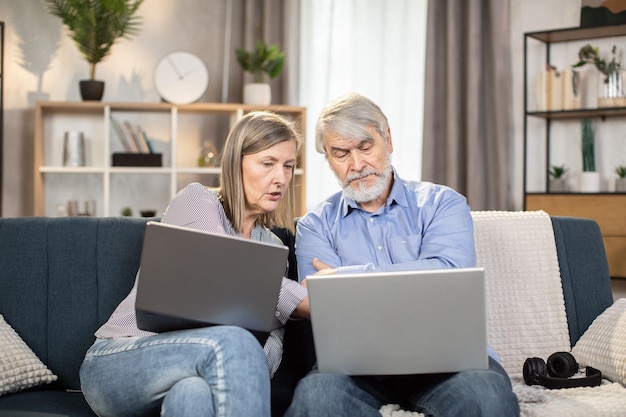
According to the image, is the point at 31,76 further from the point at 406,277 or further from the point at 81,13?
the point at 406,277

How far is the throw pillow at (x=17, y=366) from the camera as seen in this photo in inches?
A: 77.8

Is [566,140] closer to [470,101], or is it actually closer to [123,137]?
[470,101]

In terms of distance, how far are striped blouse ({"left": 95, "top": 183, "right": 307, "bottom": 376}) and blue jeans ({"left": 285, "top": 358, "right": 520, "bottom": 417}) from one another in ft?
0.77

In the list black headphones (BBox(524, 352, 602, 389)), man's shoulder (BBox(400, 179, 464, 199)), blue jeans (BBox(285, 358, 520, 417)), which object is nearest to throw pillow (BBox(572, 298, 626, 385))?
black headphones (BBox(524, 352, 602, 389))

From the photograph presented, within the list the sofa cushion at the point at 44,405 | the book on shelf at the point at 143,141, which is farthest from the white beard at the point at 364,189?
the book on shelf at the point at 143,141

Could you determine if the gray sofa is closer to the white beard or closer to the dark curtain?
the white beard

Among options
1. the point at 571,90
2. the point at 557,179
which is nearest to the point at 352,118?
the point at 571,90

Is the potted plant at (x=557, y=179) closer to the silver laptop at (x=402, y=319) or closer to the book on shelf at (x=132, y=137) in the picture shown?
the book on shelf at (x=132, y=137)

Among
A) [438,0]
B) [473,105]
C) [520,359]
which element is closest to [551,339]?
[520,359]

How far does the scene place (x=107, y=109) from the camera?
4402 millimetres

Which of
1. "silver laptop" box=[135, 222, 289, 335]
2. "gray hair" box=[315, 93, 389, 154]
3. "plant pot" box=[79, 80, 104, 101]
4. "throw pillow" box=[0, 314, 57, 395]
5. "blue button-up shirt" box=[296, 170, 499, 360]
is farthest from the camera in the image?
"plant pot" box=[79, 80, 104, 101]

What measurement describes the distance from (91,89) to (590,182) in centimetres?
267

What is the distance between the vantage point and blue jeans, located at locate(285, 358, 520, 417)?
1.69 meters

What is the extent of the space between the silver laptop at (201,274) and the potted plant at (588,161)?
263cm
